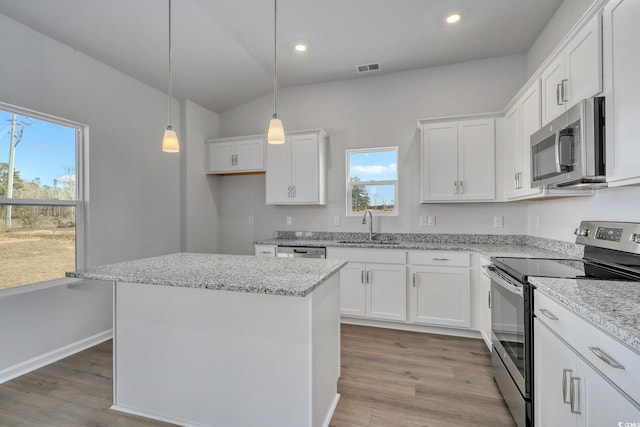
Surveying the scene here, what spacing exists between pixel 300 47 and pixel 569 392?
346 cm

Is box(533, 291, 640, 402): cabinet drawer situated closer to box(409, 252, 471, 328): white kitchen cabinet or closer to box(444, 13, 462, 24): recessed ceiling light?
box(409, 252, 471, 328): white kitchen cabinet

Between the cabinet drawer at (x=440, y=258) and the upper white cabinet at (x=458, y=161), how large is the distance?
2.16ft

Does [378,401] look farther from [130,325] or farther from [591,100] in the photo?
[591,100]

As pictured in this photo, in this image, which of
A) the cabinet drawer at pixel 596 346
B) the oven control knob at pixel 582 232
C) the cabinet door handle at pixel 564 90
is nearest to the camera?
the cabinet drawer at pixel 596 346

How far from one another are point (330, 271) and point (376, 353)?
146 cm

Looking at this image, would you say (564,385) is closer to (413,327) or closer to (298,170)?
(413,327)

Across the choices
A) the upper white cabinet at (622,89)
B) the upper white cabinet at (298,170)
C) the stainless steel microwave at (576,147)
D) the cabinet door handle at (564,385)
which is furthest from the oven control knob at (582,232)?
the upper white cabinet at (298,170)

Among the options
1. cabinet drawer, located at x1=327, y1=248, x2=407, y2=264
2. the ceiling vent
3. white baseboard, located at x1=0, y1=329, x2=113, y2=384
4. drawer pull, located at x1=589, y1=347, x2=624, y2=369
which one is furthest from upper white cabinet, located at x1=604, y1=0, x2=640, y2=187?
white baseboard, located at x1=0, y1=329, x2=113, y2=384

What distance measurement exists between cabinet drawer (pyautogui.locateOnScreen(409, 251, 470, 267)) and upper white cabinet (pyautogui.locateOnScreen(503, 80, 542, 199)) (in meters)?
0.78

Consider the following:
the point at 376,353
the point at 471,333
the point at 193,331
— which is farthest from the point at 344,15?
the point at 471,333

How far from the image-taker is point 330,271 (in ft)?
5.68

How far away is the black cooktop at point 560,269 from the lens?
1562 millimetres

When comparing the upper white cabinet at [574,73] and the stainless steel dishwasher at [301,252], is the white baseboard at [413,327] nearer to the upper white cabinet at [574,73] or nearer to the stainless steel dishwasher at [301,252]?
the stainless steel dishwasher at [301,252]

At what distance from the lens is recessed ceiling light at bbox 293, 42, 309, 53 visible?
3.13 m
